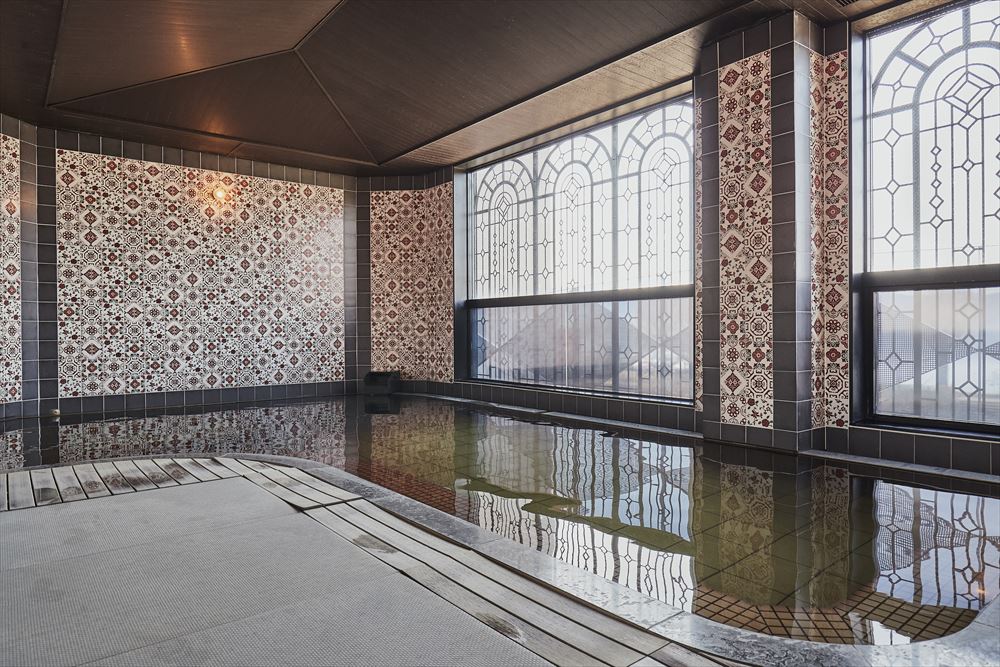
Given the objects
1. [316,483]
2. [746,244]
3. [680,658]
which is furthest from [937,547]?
[316,483]

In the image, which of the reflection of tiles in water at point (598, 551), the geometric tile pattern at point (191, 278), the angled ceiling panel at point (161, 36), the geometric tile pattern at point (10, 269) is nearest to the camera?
the reflection of tiles in water at point (598, 551)

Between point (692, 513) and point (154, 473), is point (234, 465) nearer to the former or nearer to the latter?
point (154, 473)

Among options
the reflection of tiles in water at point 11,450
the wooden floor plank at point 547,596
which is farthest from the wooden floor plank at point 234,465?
the wooden floor plank at point 547,596

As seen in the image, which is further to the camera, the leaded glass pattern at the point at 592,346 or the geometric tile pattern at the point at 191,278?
the geometric tile pattern at the point at 191,278

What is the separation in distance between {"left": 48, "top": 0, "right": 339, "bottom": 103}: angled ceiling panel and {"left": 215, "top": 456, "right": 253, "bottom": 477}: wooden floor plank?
3521 mm

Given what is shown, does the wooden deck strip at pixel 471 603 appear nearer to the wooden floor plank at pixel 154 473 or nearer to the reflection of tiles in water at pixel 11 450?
the wooden floor plank at pixel 154 473

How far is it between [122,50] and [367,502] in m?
4.75

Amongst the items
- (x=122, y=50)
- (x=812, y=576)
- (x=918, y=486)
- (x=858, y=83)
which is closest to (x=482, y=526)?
(x=812, y=576)

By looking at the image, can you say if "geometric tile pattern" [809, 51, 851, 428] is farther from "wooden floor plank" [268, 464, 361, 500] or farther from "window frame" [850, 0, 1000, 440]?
"wooden floor plank" [268, 464, 361, 500]

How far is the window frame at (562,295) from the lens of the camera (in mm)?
5918

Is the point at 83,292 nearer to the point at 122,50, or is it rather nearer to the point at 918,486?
the point at 122,50

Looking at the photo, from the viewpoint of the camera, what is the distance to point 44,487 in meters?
3.78

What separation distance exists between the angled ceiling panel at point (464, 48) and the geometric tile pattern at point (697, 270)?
96 centimetres

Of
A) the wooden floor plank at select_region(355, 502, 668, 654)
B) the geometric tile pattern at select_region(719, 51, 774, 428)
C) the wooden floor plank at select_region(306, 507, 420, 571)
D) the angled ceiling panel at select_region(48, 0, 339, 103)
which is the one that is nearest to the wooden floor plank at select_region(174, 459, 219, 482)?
the wooden floor plank at select_region(306, 507, 420, 571)
